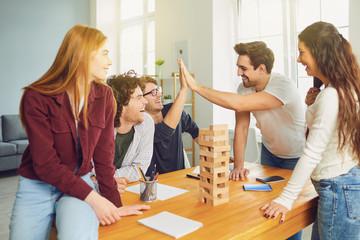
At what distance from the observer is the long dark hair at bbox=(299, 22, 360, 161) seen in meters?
1.27

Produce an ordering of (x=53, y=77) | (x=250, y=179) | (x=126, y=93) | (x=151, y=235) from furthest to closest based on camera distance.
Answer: (x=126, y=93), (x=250, y=179), (x=53, y=77), (x=151, y=235)

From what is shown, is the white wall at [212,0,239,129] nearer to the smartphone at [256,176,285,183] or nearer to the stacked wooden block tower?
the smartphone at [256,176,285,183]

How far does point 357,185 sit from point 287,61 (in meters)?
3.26

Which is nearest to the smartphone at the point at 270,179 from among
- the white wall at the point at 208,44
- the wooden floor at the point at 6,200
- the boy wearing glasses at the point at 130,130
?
the boy wearing glasses at the point at 130,130

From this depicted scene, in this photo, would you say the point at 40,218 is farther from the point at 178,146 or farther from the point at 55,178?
the point at 178,146

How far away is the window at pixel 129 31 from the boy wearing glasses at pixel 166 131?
3.78m

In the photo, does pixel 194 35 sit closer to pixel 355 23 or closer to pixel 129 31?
pixel 355 23

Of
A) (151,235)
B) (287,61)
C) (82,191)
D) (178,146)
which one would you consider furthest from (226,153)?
(287,61)

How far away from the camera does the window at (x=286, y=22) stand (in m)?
3.95

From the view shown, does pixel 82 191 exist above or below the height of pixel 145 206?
above

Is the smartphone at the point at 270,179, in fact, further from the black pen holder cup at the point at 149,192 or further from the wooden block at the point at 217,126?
the black pen holder cup at the point at 149,192

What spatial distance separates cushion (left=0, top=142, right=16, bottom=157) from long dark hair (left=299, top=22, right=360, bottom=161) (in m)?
4.99

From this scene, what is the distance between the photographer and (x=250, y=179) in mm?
1886

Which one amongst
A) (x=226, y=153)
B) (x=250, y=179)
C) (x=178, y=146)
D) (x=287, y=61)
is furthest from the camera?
(x=287, y=61)
